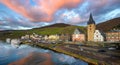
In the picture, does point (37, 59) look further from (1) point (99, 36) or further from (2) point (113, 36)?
(2) point (113, 36)

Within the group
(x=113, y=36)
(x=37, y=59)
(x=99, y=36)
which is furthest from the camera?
(x=99, y=36)

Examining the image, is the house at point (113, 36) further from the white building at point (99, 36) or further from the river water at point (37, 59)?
the river water at point (37, 59)

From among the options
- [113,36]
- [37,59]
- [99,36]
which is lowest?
[37,59]

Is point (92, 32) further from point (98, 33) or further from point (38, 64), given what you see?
point (38, 64)

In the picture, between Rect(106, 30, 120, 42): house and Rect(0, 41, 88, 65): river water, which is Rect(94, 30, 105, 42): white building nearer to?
Rect(106, 30, 120, 42): house

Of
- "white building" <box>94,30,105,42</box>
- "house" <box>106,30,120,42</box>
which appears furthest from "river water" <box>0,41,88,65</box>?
"house" <box>106,30,120,42</box>

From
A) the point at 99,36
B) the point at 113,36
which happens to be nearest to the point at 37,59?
the point at 99,36

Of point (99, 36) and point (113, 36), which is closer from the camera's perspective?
point (113, 36)

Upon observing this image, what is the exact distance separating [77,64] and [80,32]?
9943 cm

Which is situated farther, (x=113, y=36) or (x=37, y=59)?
(x=113, y=36)

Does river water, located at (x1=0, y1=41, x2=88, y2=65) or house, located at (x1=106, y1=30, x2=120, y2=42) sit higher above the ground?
house, located at (x1=106, y1=30, x2=120, y2=42)

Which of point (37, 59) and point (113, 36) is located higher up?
point (113, 36)

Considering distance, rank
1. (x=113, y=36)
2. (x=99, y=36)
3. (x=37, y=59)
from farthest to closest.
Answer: (x=99, y=36)
(x=113, y=36)
(x=37, y=59)

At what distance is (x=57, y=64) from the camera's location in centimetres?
6272
